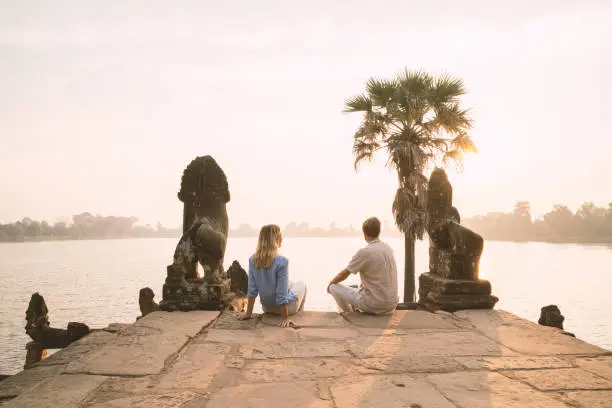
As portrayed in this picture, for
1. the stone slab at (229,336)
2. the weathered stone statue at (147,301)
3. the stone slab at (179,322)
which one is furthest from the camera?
the weathered stone statue at (147,301)

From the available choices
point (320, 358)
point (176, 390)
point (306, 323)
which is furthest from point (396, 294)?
point (176, 390)

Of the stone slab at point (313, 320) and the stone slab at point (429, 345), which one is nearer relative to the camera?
the stone slab at point (429, 345)

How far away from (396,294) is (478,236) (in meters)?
1.50

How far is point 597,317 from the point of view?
33844 millimetres

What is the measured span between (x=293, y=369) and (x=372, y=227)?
2.42 metres

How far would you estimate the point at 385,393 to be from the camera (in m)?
2.96

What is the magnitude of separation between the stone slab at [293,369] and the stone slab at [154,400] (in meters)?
0.48

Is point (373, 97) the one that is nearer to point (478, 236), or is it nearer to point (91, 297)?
point (478, 236)

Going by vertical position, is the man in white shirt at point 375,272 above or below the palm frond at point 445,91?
below

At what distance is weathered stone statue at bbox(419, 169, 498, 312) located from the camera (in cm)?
603

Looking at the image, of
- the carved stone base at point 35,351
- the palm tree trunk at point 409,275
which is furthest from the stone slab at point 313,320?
the palm tree trunk at point 409,275

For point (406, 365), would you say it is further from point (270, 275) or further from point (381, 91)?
point (381, 91)

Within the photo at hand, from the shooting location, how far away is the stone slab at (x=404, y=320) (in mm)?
5008

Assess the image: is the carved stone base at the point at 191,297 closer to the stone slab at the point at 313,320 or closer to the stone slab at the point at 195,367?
the stone slab at the point at 313,320
